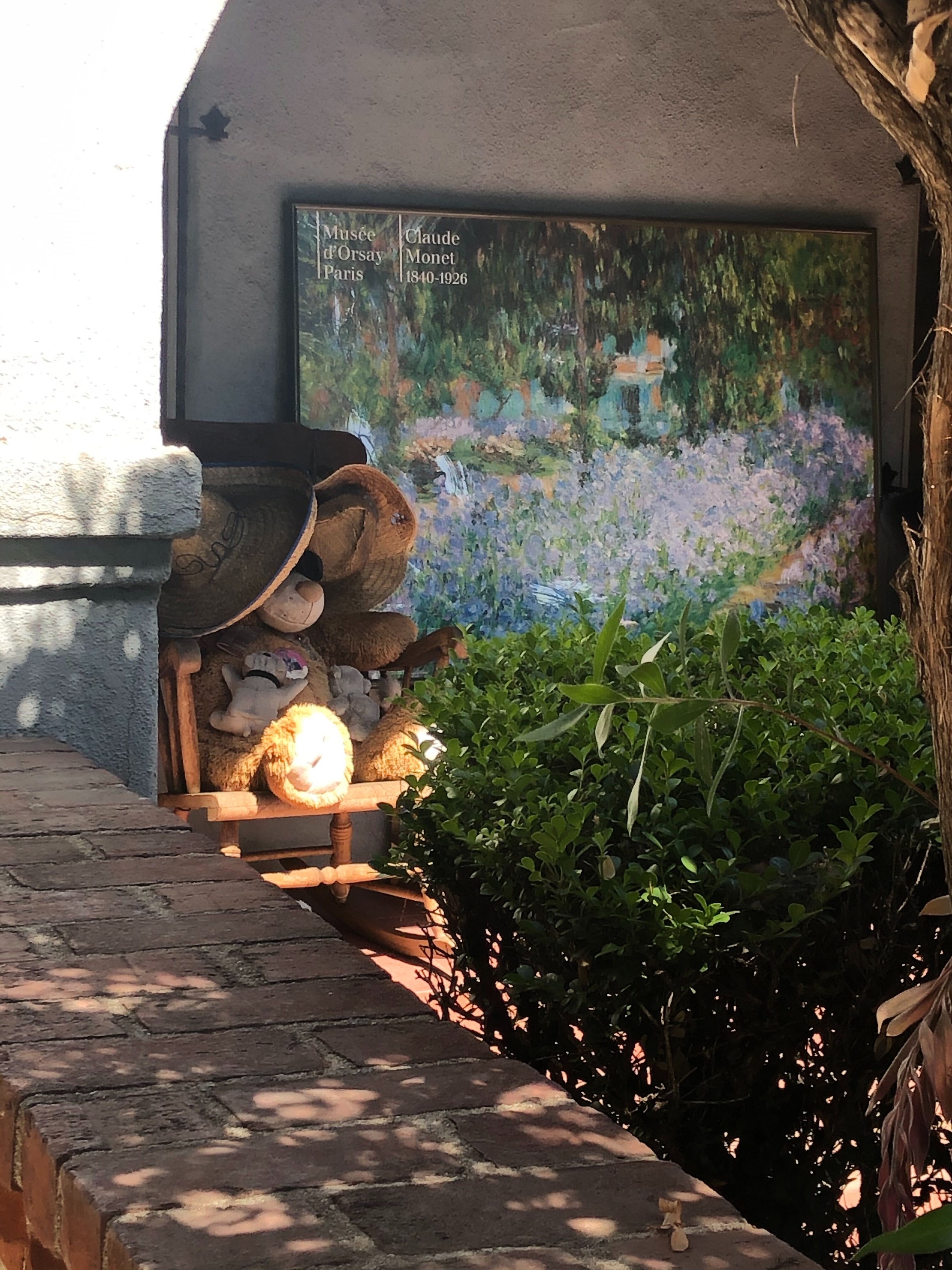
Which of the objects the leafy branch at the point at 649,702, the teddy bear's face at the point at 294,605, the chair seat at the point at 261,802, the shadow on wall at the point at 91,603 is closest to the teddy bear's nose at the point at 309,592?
the teddy bear's face at the point at 294,605

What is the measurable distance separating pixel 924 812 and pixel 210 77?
14.4 ft

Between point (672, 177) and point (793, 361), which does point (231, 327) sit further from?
point (793, 361)

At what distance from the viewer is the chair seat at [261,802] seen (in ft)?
13.5

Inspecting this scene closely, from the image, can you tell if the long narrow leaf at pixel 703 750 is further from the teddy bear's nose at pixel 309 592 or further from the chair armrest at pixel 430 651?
the teddy bear's nose at pixel 309 592

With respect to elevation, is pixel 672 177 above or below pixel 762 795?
above

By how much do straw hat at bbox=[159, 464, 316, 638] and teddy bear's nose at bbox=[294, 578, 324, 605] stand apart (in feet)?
0.56

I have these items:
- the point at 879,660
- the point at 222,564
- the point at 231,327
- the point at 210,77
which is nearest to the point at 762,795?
the point at 879,660

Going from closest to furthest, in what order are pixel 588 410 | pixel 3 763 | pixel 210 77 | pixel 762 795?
pixel 762 795 < pixel 3 763 < pixel 210 77 < pixel 588 410

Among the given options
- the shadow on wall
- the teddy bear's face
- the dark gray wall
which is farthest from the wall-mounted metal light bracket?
the shadow on wall

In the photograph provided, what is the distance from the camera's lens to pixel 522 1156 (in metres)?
1.11

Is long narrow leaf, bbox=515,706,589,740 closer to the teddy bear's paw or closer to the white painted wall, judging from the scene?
the white painted wall

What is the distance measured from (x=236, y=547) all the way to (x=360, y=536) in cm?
43

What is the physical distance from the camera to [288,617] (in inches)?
176

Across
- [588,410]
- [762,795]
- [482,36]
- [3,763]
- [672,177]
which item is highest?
[482,36]
